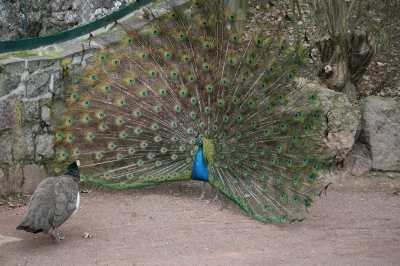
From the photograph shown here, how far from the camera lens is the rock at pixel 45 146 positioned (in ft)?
24.3

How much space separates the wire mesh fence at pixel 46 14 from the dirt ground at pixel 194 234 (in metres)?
2.47

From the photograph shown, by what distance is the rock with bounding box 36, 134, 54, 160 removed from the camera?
7414mm

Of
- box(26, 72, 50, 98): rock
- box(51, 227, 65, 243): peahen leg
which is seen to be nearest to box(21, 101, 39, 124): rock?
box(26, 72, 50, 98): rock

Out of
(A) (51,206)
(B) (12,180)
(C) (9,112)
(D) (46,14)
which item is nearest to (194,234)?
(A) (51,206)

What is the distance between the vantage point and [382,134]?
8.78 meters

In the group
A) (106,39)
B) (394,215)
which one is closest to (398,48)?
(394,215)

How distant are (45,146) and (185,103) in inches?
75.1

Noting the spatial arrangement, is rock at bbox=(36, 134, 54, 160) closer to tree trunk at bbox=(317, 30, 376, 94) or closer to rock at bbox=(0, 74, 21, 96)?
rock at bbox=(0, 74, 21, 96)

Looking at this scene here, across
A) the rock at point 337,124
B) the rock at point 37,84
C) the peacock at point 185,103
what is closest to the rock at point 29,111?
the rock at point 37,84

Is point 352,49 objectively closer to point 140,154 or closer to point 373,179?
point 373,179

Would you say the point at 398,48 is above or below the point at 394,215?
above

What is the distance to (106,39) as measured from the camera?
780 cm

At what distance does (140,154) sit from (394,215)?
3.35m

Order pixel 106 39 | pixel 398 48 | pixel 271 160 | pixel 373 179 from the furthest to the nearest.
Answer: pixel 398 48 < pixel 373 179 < pixel 106 39 < pixel 271 160
